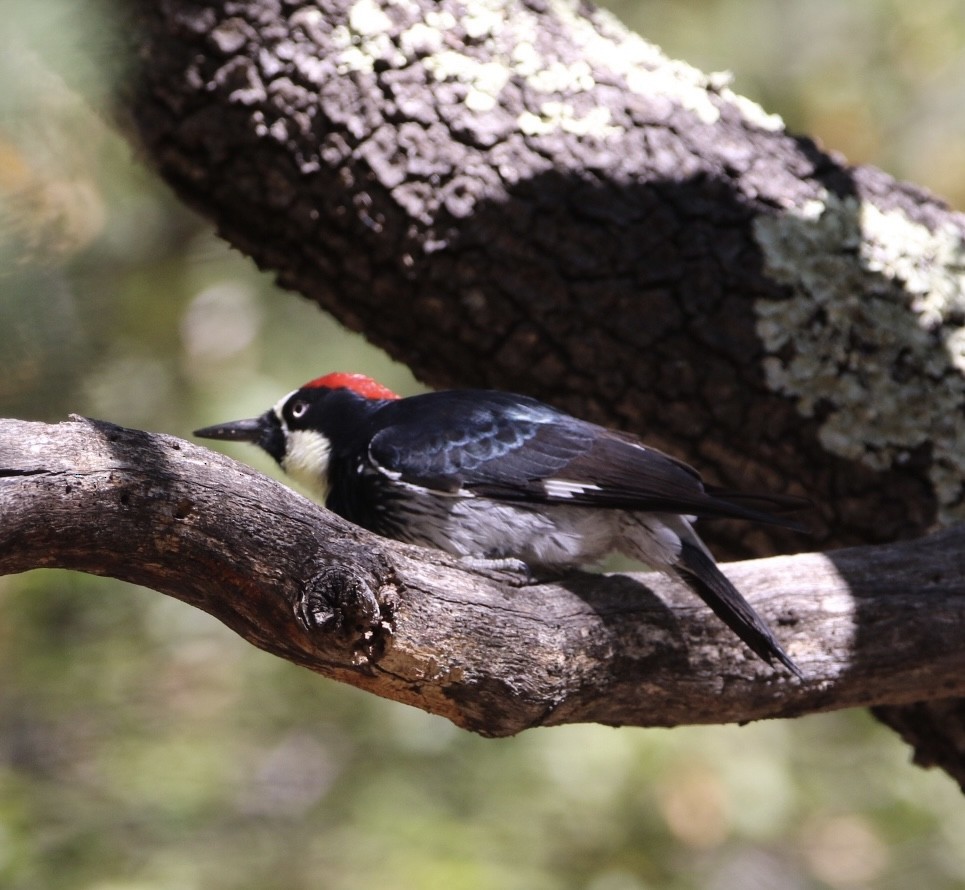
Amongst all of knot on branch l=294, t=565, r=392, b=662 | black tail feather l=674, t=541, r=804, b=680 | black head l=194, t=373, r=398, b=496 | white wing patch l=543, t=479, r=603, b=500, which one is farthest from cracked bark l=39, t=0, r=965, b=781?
knot on branch l=294, t=565, r=392, b=662

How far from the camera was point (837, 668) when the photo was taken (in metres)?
2.88

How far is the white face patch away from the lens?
3.52 meters

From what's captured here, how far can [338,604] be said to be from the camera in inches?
85.0

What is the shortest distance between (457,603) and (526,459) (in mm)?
718

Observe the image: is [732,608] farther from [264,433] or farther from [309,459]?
[264,433]

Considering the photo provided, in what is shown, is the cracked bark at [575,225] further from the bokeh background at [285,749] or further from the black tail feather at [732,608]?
the black tail feather at [732,608]

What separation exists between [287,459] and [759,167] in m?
1.83

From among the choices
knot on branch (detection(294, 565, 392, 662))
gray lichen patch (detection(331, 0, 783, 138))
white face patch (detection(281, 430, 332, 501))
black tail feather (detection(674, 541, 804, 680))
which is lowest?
knot on branch (detection(294, 565, 392, 662))

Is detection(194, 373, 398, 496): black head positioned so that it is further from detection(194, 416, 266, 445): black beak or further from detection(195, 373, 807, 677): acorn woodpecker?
detection(195, 373, 807, 677): acorn woodpecker

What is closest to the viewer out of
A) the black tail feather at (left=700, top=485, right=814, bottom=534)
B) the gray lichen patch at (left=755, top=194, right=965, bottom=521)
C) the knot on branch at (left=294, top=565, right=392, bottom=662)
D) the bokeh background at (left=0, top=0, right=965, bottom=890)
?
the knot on branch at (left=294, top=565, right=392, bottom=662)

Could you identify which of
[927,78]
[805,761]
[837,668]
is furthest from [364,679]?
[927,78]

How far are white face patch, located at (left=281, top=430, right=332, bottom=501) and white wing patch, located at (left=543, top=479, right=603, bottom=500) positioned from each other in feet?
2.68

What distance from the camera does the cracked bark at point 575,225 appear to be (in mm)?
3443

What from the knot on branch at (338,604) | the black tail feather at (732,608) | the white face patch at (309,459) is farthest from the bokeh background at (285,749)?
the black tail feather at (732,608)
